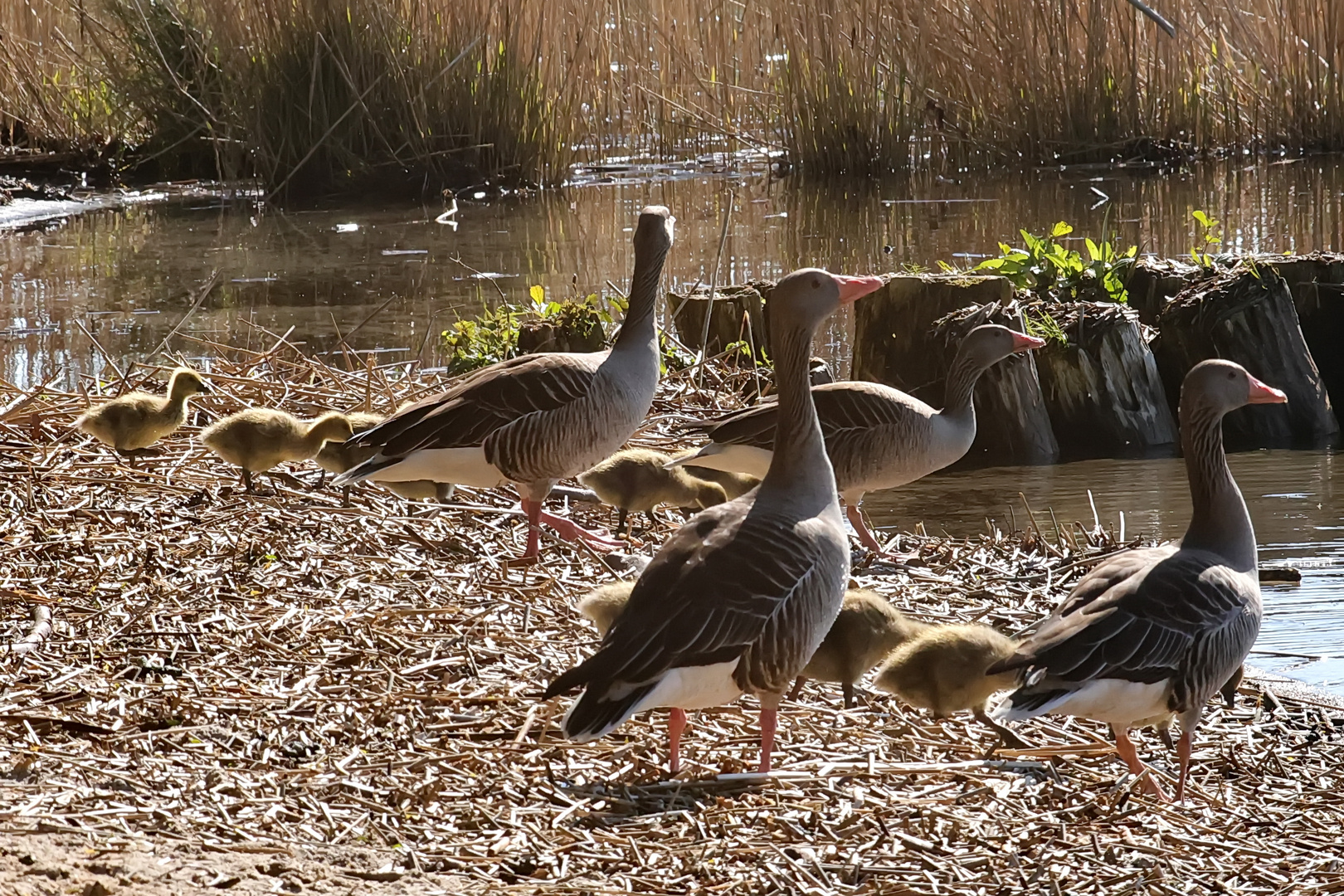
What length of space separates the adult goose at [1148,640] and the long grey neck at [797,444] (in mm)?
818

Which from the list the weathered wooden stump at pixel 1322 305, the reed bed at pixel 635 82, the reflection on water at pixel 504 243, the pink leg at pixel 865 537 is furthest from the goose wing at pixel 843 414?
the reed bed at pixel 635 82

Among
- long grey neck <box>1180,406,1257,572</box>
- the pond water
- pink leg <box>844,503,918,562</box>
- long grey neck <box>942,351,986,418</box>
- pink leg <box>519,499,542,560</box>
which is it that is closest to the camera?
long grey neck <box>1180,406,1257,572</box>

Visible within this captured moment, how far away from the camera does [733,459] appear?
7105mm

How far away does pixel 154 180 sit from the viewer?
19453 millimetres

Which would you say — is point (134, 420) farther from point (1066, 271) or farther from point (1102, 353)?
point (1066, 271)

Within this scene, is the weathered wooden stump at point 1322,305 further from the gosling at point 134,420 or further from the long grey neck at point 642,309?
the gosling at point 134,420

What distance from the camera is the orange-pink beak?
7684 millimetres

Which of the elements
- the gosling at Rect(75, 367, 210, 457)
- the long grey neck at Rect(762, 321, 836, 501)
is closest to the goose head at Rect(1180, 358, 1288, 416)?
the long grey neck at Rect(762, 321, 836, 501)

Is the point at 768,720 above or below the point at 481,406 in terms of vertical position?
below

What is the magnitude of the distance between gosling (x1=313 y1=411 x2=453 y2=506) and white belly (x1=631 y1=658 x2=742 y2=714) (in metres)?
2.82

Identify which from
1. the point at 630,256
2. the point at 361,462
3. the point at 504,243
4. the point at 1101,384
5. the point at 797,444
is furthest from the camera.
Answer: the point at 504,243

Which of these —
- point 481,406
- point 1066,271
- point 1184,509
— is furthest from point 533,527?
point 1066,271

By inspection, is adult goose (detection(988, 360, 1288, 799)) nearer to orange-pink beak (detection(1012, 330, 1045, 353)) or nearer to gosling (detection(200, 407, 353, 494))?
orange-pink beak (detection(1012, 330, 1045, 353))

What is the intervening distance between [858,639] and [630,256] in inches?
395
